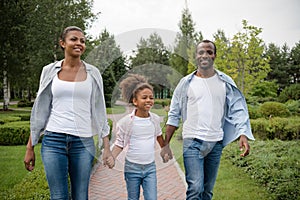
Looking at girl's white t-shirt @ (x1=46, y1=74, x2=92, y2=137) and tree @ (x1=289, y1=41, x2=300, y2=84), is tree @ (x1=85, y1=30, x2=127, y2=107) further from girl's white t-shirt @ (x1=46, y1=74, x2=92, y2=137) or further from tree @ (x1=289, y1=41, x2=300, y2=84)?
tree @ (x1=289, y1=41, x2=300, y2=84)

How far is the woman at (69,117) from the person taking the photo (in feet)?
6.56

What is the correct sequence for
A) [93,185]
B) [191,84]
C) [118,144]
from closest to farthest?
[118,144] → [191,84] → [93,185]

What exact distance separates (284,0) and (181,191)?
4.08 metres

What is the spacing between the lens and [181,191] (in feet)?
12.6

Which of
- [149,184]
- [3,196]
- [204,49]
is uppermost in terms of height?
[204,49]

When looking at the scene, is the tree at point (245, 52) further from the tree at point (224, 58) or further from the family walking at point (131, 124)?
the family walking at point (131, 124)

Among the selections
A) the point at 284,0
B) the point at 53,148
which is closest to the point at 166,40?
the point at 53,148

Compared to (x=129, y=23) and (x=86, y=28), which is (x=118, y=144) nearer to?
(x=129, y=23)

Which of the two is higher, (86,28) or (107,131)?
(86,28)

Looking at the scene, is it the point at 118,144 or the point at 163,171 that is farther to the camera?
the point at 163,171

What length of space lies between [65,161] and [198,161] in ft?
3.23

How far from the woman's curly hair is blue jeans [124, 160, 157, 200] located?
0.47 meters

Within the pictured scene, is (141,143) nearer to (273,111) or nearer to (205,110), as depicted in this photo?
(205,110)

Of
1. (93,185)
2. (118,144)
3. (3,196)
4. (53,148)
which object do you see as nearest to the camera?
(53,148)
